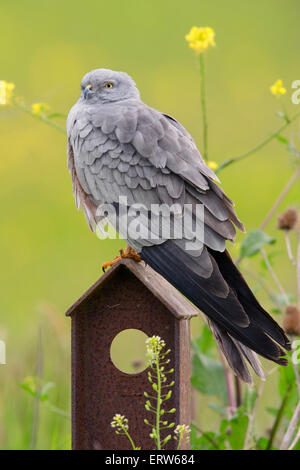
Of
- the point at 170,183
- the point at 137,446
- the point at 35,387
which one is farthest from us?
the point at 35,387

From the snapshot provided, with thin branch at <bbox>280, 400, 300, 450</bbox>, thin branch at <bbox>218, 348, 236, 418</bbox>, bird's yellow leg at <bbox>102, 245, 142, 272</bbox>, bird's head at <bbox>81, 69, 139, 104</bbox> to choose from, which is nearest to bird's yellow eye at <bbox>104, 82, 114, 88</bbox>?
bird's head at <bbox>81, 69, 139, 104</bbox>

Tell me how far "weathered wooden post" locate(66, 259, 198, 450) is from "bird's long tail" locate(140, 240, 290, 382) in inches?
3.0

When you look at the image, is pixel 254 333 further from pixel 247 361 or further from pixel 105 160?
pixel 105 160

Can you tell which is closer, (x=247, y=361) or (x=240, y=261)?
(x=247, y=361)

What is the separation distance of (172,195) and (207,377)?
1430mm

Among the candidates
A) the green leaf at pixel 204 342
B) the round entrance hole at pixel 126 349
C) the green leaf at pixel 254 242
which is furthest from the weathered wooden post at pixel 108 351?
the round entrance hole at pixel 126 349

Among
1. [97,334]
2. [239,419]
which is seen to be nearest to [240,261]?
[239,419]

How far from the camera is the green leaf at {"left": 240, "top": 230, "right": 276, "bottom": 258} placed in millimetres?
3682

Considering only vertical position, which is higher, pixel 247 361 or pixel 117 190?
pixel 117 190

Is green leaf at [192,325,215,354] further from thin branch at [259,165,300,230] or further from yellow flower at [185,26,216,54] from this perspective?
yellow flower at [185,26,216,54]

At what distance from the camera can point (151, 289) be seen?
2654 millimetres

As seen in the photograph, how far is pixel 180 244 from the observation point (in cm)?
281

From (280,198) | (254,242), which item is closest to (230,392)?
(254,242)
